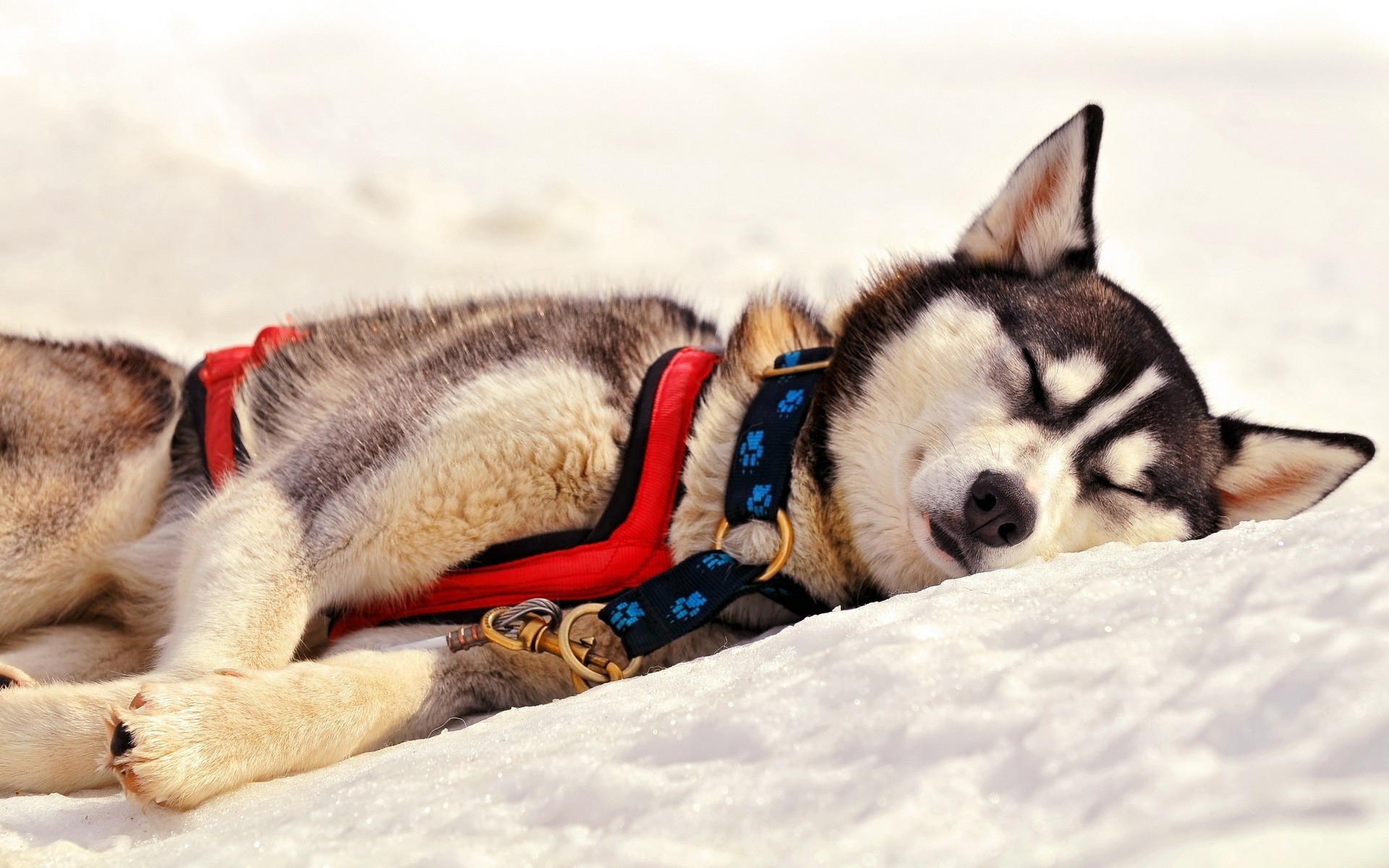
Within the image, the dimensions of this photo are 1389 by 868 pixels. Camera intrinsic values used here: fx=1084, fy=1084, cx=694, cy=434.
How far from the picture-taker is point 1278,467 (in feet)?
8.71

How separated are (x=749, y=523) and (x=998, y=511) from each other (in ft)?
1.75

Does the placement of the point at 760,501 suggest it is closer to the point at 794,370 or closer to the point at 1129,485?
the point at 794,370

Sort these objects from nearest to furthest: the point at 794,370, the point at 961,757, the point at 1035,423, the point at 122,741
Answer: the point at 961,757
the point at 122,741
the point at 1035,423
the point at 794,370

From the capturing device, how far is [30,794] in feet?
6.51

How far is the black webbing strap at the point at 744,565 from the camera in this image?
7.23ft

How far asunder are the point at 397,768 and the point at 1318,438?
220 centimetres

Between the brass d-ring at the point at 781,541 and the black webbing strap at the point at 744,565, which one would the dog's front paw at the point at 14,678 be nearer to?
the black webbing strap at the point at 744,565

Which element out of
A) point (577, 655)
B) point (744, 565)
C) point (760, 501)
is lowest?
point (577, 655)

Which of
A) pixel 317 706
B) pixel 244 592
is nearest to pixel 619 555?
pixel 317 706

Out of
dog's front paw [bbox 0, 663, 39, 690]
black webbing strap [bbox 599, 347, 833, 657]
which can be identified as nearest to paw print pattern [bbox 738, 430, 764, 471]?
black webbing strap [bbox 599, 347, 833, 657]

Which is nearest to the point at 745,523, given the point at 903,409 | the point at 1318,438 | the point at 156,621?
the point at 903,409

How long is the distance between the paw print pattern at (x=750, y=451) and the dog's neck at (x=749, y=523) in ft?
0.16

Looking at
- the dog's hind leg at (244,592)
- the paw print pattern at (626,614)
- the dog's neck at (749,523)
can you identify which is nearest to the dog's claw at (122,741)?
the dog's hind leg at (244,592)

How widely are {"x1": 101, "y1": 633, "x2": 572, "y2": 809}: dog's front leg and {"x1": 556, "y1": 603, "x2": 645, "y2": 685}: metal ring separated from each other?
8.5 inches
